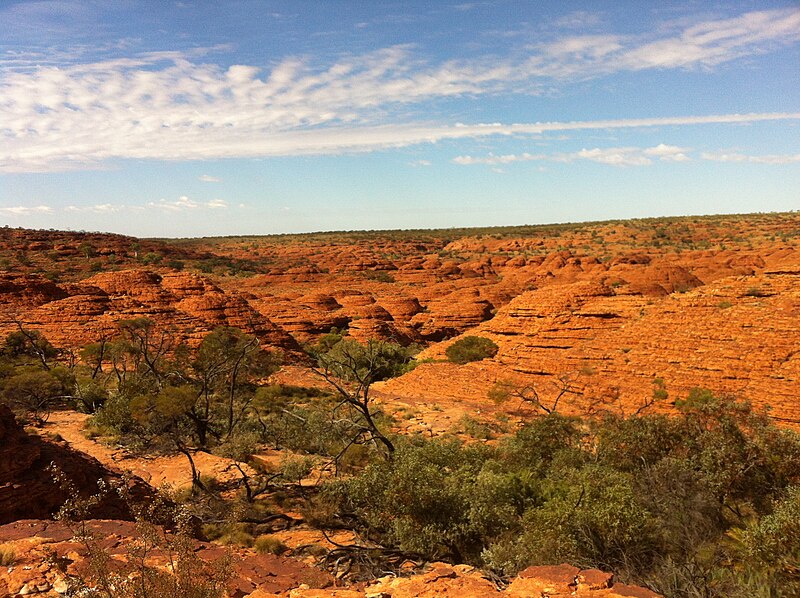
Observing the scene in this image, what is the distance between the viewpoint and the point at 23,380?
20469 mm

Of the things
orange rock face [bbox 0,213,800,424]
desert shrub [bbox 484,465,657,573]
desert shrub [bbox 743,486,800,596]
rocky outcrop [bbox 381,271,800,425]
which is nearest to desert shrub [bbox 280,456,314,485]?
desert shrub [bbox 484,465,657,573]

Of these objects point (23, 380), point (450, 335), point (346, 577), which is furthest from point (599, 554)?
point (450, 335)

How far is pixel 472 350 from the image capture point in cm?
2741

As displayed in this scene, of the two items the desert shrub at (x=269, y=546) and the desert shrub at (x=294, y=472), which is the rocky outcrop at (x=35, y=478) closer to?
the desert shrub at (x=269, y=546)

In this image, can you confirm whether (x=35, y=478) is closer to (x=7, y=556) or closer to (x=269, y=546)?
(x=7, y=556)

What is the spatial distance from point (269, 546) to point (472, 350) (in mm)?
18717

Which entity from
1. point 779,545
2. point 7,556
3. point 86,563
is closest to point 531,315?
point 779,545

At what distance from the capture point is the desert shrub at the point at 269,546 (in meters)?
10.1

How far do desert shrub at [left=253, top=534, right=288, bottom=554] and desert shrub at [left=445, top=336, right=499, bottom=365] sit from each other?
1822 cm

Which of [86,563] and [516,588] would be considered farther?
[86,563]

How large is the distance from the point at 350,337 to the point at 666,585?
3124 centimetres

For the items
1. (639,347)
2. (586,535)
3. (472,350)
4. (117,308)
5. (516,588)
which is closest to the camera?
(516,588)

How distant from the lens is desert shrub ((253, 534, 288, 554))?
10062mm

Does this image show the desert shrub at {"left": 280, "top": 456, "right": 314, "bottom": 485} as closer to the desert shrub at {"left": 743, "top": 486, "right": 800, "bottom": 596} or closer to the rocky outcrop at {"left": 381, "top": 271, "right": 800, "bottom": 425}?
the desert shrub at {"left": 743, "top": 486, "right": 800, "bottom": 596}
